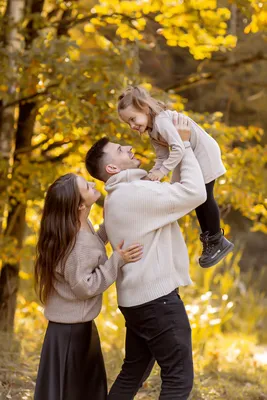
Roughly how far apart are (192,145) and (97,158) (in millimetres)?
406

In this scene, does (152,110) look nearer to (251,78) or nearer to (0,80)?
(0,80)

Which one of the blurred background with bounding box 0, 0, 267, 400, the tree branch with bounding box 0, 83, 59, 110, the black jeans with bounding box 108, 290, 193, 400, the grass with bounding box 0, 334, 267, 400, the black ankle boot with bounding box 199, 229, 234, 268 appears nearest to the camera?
the black jeans with bounding box 108, 290, 193, 400

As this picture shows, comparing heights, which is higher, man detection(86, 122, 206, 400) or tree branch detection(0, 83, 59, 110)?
man detection(86, 122, 206, 400)

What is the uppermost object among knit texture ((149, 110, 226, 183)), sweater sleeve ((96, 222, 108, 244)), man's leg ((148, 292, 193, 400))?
knit texture ((149, 110, 226, 183))

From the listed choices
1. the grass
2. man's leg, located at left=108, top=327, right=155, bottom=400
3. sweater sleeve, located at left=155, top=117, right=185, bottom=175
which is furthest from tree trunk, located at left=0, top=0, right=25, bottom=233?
man's leg, located at left=108, top=327, right=155, bottom=400

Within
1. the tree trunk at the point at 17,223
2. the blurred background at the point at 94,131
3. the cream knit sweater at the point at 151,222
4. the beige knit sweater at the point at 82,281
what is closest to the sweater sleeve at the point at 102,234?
the beige knit sweater at the point at 82,281

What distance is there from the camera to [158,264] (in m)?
2.72

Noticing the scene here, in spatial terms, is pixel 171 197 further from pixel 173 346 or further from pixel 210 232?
pixel 173 346

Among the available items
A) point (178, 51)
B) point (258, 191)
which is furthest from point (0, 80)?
point (178, 51)

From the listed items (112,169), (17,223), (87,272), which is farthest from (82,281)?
(17,223)

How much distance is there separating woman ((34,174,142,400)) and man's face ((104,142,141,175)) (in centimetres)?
14

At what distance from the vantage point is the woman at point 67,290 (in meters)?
2.85

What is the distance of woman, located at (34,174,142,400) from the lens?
2.85 metres

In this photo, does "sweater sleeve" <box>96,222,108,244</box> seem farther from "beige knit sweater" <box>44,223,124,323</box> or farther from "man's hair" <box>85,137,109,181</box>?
"man's hair" <box>85,137,109,181</box>
